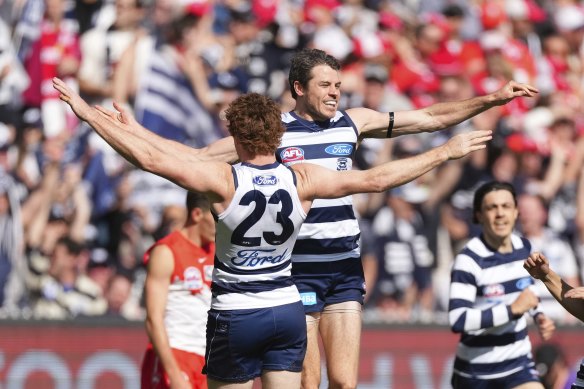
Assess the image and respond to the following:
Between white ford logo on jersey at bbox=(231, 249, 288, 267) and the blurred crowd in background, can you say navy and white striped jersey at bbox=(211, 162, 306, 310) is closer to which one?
white ford logo on jersey at bbox=(231, 249, 288, 267)

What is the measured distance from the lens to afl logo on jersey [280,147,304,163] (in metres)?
8.31

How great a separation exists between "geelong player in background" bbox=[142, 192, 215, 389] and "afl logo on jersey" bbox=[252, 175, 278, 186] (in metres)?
2.33

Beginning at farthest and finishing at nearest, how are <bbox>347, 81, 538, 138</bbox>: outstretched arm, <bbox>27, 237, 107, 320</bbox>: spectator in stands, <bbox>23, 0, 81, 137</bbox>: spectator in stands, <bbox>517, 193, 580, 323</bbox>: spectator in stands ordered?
<bbox>517, 193, 580, 323</bbox>: spectator in stands → <bbox>23, 0, 81, 137</bbox>: spectator in stands → <bbox>27, 237, 107, 320</bbox>: spectator in stands → <bbox>347, 81, 538, 138</bbox>: outstretched arm

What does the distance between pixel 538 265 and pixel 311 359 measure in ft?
5.79

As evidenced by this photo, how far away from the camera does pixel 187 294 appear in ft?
31.1

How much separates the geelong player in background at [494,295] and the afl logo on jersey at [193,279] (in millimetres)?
1979

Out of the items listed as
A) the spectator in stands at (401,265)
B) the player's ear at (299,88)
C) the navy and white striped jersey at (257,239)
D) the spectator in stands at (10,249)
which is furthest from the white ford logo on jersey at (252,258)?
the spectator in stands at (401,265)

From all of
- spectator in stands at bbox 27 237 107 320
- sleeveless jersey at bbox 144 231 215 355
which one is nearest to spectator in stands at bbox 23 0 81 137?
spectator in stands at bbox 27 237 107 320

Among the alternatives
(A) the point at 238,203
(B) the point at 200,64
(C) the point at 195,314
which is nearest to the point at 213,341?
(A) the point at 238,203

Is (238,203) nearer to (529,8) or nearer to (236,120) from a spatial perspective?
(236,120)

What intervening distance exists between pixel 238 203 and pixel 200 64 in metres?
8.03

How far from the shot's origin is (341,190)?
23.9ft

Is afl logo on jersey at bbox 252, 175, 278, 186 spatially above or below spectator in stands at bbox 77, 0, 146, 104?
below

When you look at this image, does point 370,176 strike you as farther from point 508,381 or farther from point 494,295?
point 508,381
